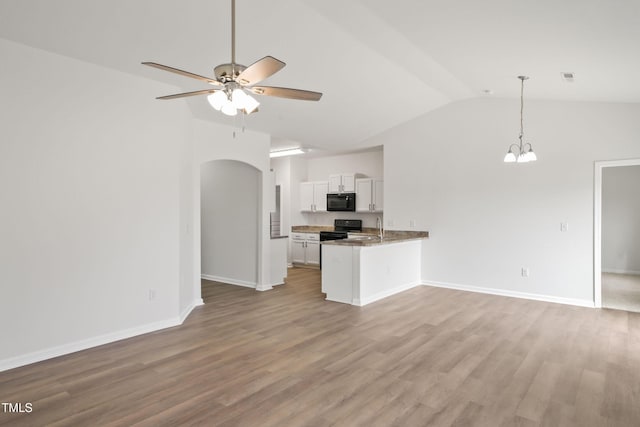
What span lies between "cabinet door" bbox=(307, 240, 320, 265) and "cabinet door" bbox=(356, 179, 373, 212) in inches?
52.6

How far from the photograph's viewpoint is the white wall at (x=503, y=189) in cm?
519

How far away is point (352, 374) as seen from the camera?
Result: 9.95 ft

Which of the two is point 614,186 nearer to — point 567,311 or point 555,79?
point 567,311

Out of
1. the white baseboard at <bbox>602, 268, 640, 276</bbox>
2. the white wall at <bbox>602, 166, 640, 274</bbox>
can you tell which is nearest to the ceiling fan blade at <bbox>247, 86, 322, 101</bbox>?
the white wall at <bbox>602, 166, 640, 274</bbox>

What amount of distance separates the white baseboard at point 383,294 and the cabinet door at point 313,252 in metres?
2.78

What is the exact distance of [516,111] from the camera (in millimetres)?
5723

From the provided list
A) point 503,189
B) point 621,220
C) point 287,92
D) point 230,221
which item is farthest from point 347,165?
point 287,92

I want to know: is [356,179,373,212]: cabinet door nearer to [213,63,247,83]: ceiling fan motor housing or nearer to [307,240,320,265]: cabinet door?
[307,240,320,265]: cabinet door

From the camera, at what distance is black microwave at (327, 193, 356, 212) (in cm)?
834

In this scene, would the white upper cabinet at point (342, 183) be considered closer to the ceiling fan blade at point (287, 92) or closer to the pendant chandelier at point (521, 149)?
the pendant chandelier at point (521, 149)

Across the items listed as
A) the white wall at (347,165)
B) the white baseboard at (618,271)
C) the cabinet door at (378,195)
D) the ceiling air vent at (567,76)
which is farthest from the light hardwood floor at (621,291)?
the white wall at (347,165)

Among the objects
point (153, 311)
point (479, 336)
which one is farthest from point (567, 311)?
point (153, 311)

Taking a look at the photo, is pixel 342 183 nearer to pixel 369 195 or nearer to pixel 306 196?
pixel 369 195

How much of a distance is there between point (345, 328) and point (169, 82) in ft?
11.2
